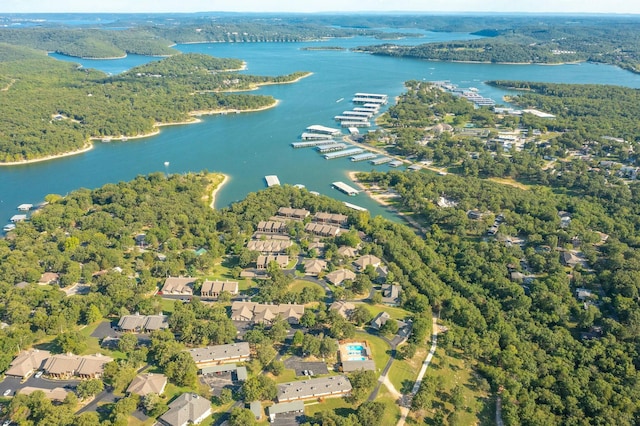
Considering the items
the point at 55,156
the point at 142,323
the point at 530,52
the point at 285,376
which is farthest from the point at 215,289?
the point at 530,52

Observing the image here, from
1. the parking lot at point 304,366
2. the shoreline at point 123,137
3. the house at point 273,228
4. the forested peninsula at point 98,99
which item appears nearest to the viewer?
the parking lot at point 304,366

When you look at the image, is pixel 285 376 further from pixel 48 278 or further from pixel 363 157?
pixel 363 157

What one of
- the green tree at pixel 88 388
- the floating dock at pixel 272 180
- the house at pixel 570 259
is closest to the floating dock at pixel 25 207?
the floating dock at pixel 272 180

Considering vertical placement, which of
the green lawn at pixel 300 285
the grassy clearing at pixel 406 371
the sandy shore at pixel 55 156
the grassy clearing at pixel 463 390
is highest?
the sandy shore at pixel 55 156

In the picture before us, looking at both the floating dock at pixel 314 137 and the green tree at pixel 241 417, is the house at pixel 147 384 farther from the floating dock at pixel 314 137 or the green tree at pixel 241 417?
the floating dock at pixel 314 137

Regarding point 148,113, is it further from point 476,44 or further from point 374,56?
point 476,44

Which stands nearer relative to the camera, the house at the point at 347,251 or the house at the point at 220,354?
the house at the point at 220,354

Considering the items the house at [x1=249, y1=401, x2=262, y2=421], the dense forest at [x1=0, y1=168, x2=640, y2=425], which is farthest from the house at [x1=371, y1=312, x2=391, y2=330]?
the house at [x1=249, y1=401, x2=262, y2=421]
